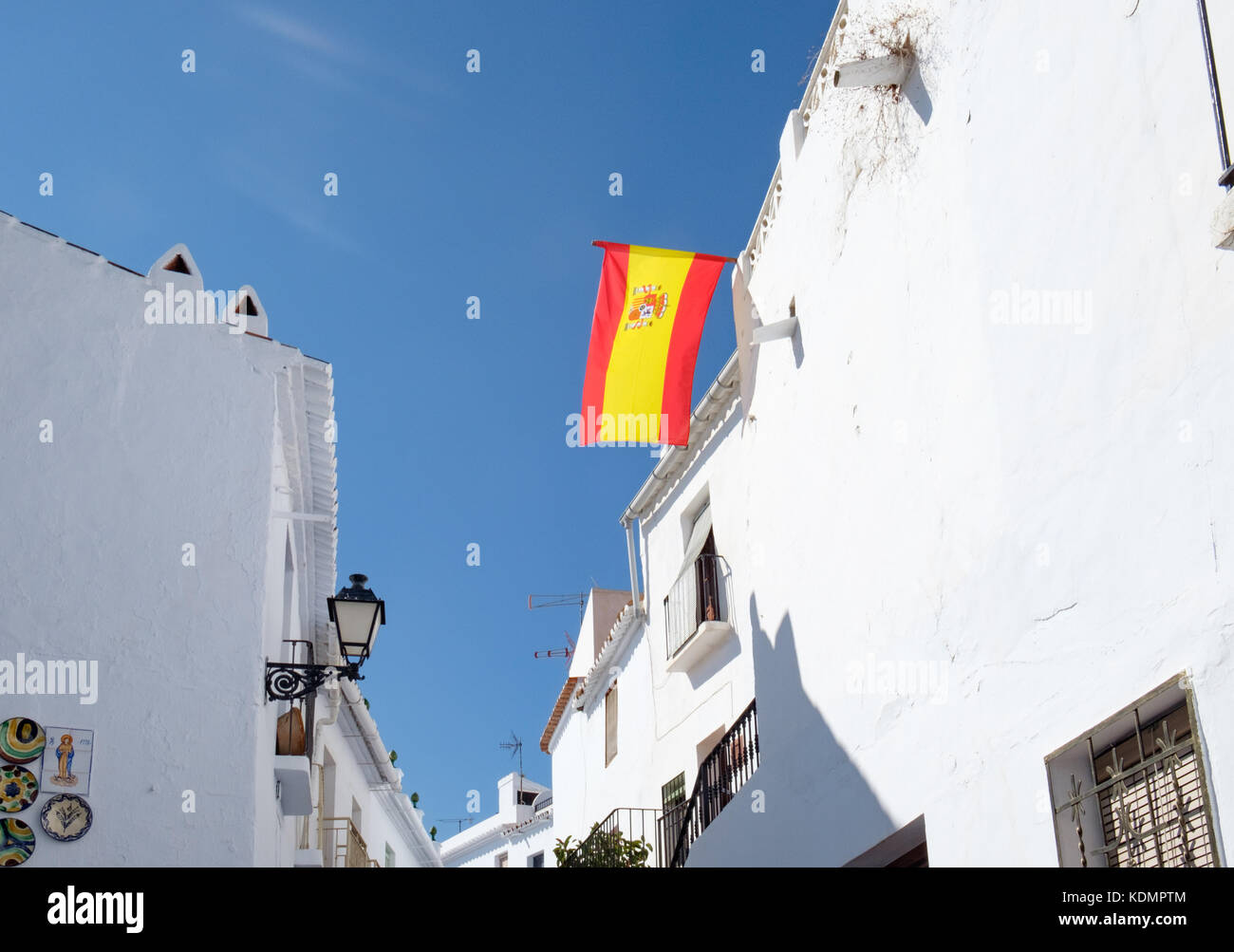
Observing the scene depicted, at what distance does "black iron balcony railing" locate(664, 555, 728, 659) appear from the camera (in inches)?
502

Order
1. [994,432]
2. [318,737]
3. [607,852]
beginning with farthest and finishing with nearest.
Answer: [318,737], [607,852], [994,432]

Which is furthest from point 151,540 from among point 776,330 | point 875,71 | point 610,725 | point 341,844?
point 610,725

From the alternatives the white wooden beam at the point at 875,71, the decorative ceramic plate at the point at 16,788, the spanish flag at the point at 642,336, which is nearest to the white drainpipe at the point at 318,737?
the spanish flag at the point at 642,336

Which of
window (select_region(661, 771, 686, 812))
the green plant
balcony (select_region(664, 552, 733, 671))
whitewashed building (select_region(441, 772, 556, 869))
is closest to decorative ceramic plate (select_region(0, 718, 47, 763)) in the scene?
the green plant

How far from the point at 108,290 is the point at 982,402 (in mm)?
6619

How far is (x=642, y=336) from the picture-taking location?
36.7 ft

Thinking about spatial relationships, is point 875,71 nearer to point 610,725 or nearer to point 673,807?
point 673,807

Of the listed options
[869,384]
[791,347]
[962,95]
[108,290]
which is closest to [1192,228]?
[962,95]

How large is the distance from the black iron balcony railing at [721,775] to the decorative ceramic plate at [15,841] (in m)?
4.84

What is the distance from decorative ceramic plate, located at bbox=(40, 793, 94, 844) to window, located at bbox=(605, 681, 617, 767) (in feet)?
31.0

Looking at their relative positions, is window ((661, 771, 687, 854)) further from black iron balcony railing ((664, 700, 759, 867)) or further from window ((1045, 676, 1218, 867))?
window ((1045, 676, 1218, 867))

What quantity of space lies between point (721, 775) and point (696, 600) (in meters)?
2.61

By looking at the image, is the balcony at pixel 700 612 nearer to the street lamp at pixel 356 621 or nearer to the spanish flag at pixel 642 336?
the spanish flag at pixel 642 336

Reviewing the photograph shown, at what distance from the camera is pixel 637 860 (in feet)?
39.4
